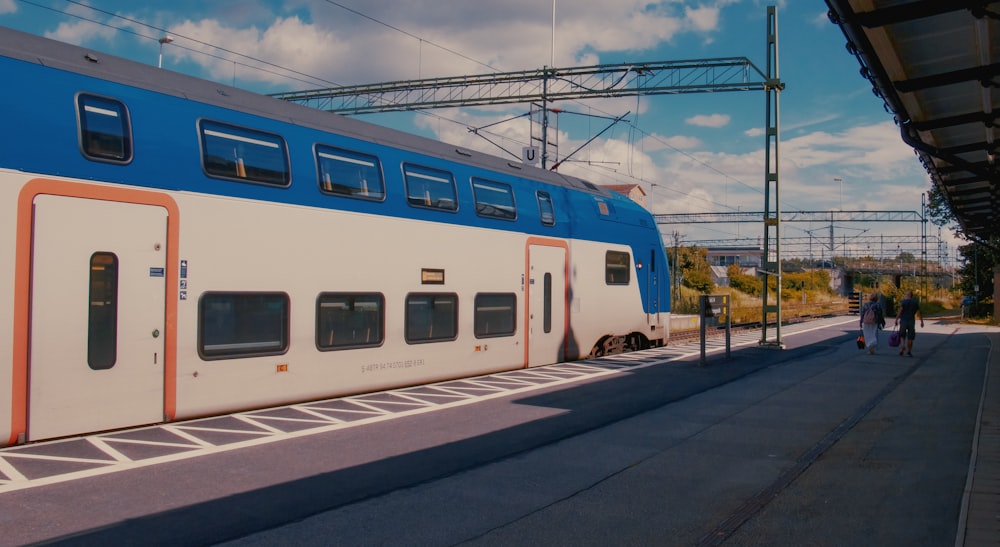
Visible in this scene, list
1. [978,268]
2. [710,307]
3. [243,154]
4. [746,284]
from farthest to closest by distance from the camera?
[746,284] → [978,268] → [710,307] → [243,154]

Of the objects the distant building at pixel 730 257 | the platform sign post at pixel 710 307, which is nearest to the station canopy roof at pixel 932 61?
the platform sign post at pixel 710 307

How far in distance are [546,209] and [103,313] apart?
9126 mm

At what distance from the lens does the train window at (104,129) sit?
7.79 meters

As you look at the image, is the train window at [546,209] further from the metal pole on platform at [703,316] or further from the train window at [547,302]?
the metal pole on platform at [703,316]

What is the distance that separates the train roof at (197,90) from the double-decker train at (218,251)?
3 centimetres

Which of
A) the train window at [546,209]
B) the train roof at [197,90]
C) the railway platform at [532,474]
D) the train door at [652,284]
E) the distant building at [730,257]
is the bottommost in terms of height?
the railway platform at [532,474]

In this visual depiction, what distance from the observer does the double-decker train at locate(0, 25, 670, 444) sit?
734cm

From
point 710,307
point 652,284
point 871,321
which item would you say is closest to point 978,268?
point 871,321

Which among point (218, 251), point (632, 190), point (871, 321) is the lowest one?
point (871, 321)

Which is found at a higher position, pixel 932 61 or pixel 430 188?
pixel 932 61

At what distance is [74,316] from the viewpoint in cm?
Answer: 754

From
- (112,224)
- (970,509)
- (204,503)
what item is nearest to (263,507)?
(204,503)

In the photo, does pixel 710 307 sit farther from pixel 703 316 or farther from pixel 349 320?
pixel 349 320

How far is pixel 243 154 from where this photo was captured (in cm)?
940
